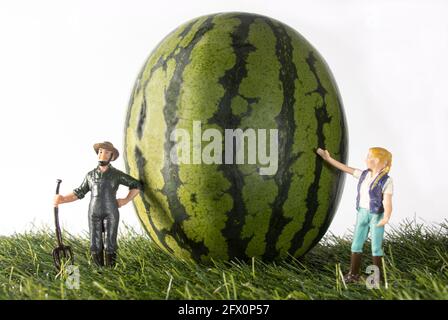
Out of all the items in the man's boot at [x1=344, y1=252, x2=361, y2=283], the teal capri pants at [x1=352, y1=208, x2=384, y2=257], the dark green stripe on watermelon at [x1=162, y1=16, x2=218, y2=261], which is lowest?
the man's boot at [x1=344, y1=252, x2=361, y2=283]

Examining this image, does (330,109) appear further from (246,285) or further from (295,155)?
(246,285)

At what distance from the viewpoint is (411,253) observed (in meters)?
4.24

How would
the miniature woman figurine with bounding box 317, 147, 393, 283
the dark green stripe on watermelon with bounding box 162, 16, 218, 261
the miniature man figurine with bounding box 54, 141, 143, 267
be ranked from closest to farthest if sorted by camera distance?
the miniature woman figurine with bounding box 317, 147, 393, 283, the dark green stripe on watermelon with bounding box 162, 16, 218, 261, the miniature man figurine with bounding box 54, 141, 143, 267

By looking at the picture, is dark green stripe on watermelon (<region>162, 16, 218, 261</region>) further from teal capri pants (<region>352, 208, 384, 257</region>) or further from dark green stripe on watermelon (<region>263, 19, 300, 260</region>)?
teal capri pants (<region>352, 208, 384, 257</region>)

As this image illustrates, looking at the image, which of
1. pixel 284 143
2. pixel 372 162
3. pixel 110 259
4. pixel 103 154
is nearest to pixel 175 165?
pixel 103 154

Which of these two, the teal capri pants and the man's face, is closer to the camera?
the teal capri pants

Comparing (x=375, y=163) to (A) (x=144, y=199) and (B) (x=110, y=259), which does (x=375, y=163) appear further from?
(B) (x=110, y=259)

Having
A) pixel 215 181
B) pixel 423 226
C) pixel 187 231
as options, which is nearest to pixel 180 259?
pixel 187 231

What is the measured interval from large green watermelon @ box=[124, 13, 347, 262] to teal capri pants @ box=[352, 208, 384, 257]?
25 centimetres

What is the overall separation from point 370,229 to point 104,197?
57.0 inches

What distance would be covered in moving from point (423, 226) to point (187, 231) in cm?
232

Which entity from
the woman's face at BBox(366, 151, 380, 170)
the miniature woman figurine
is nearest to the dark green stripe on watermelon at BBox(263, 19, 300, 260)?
the miniature woman figurine

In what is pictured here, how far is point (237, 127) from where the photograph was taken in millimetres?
3309

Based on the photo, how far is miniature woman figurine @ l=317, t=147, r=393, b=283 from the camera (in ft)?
10.7
